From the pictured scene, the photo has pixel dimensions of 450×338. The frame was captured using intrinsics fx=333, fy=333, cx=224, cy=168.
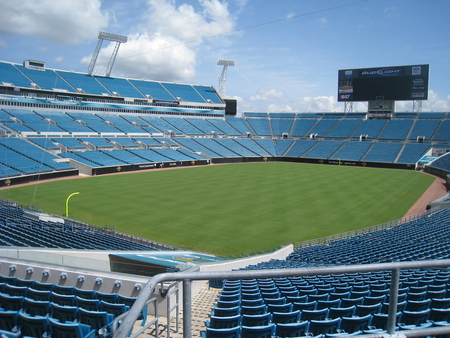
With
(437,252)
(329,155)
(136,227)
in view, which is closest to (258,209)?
(136,227)

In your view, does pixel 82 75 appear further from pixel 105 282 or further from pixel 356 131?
pixel 105 282

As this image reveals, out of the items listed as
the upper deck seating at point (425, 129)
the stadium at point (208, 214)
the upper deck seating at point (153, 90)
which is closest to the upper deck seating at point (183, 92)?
the stadium at point (208, 214)

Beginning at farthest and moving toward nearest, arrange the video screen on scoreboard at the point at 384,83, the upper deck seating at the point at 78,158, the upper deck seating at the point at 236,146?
the upper deck seating at the point at 236,146 < the video screen on scoreboard at the point at 384,83 < the upper deck seating at the point at 78,158

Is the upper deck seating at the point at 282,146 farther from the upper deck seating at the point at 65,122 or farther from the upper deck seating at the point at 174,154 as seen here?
the upper deck seating at the point at 65,122

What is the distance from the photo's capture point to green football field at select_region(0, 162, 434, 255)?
21625mm

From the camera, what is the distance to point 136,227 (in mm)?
22641

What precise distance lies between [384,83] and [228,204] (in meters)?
54.4

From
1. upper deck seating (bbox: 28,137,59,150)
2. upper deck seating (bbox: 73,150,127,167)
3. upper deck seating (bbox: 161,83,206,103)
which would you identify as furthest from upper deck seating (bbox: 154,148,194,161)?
upper deck seating (bbox: 161,83,206,103)

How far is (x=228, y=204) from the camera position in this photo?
29.6 metres

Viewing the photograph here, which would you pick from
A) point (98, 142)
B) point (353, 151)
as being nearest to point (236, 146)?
point (353, 151)

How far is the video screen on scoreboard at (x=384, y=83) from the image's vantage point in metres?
65.0

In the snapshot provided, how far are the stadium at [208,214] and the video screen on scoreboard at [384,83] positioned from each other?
0.84ft

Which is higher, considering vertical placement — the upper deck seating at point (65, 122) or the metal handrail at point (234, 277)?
the upper deck seating at point (65, 122)

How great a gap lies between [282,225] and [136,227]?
10146 mm
